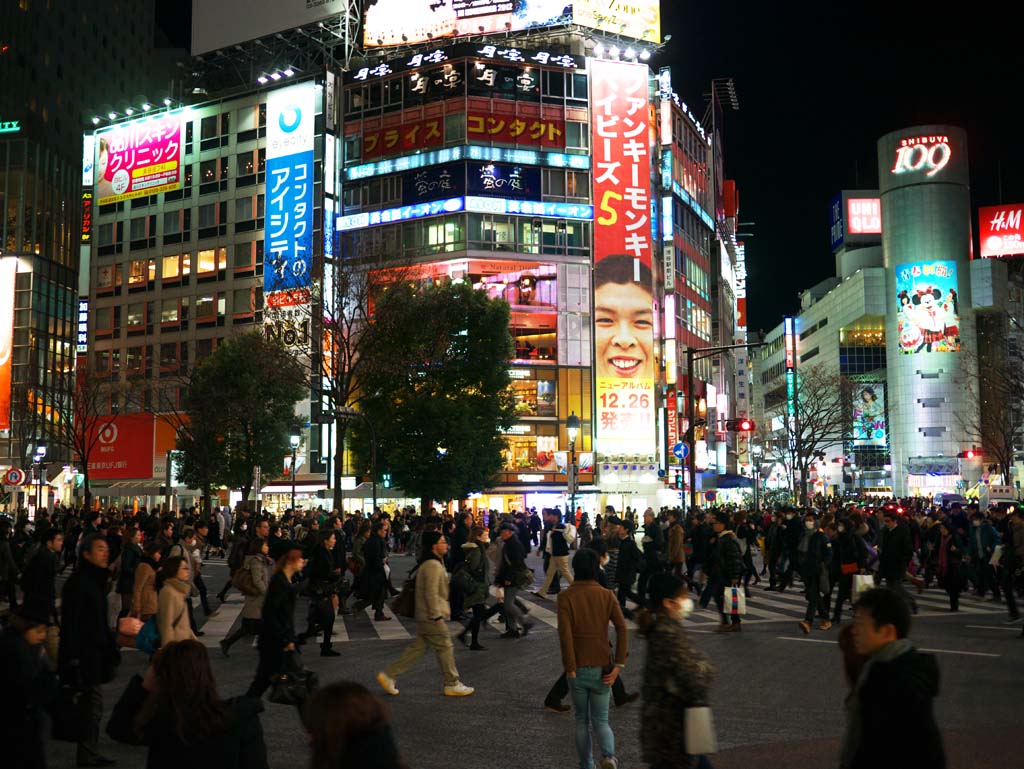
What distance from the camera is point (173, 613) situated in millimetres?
8758

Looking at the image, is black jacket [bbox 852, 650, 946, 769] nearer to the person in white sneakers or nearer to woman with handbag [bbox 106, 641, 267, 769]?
woman with handbag [bbox 106, 641, 267, 769]

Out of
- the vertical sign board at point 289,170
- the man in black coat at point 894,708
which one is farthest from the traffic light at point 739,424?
the man in black coat at point 894,708

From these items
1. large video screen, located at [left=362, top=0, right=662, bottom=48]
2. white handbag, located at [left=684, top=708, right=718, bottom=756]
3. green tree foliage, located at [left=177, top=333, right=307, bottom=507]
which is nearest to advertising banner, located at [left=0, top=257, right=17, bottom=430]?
green tree foliage, located at [left=177, top=333, right=307, bottom=507]

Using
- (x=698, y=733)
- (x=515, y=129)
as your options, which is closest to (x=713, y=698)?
(x=698, y=733)

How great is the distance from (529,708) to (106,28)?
387 feet

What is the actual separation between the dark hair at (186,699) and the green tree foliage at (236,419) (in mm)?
44587

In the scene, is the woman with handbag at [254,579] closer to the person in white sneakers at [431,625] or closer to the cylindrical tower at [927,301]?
the person in white sneakers at [431,625]

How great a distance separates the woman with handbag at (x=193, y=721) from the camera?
4.00 meters

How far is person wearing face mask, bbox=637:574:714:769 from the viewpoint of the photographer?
570cm

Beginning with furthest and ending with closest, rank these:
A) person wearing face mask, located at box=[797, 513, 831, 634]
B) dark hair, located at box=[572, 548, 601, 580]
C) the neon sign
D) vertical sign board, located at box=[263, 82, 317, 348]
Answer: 1. the neon sign
2. vertical sign board, located at box=[263, 82, 317, 348]
3. person wearing face mask, located at box=[797, 513, 831, 634]
4. dark hair, located at box=[572, 548, 601, 580]

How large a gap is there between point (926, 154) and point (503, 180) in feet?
245

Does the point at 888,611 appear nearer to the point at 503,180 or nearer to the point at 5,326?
the point at 5,326

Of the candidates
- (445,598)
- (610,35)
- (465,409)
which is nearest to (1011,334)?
(610,35)

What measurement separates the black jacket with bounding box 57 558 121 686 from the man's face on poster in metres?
51.9
